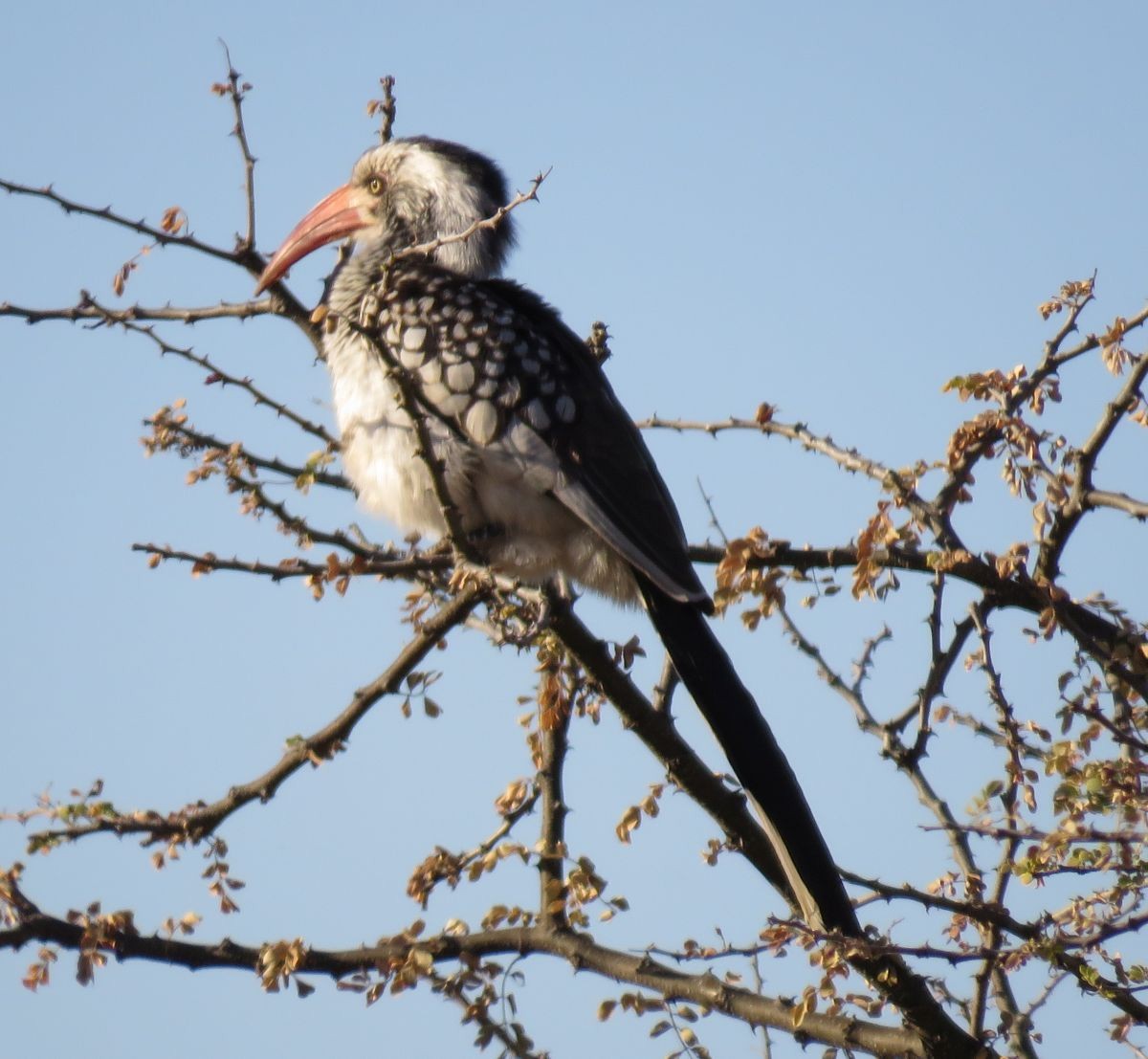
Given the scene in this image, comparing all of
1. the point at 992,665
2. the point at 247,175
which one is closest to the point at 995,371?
the point at 992,665

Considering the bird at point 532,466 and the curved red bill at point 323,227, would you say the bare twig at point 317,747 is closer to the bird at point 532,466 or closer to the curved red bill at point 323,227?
the bird at point 532,466

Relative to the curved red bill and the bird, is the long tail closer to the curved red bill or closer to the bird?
the bird

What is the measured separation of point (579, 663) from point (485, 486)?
85 cm

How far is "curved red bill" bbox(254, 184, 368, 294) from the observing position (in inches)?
197

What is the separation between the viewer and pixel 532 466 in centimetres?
369

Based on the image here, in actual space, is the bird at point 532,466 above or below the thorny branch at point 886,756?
above

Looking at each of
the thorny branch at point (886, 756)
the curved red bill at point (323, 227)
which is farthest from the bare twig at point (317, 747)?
the curved red bill at point (323, 227)

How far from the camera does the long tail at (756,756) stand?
3029 mm

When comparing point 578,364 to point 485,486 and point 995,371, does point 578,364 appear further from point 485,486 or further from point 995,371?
point 995,371

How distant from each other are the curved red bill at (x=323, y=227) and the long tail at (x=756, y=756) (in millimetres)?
2061

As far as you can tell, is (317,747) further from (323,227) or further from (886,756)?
(323,227)

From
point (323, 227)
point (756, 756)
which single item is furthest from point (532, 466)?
point (323, 227)

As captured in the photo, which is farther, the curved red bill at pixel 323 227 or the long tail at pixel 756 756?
the curved red bill at pixel 323 227

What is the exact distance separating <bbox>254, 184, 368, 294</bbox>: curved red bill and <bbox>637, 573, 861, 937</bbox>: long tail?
206 cm
